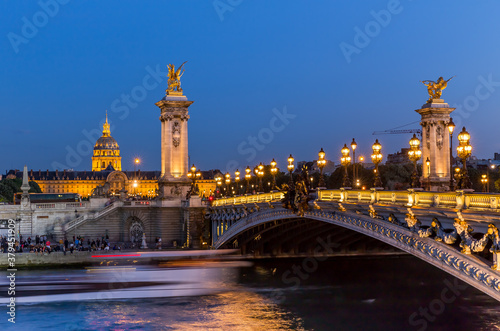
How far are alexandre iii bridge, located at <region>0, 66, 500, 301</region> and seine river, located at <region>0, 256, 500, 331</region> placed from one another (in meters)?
3.77

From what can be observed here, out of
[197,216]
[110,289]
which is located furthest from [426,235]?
[197,216]

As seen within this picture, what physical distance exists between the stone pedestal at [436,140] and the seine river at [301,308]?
1004 centimetres

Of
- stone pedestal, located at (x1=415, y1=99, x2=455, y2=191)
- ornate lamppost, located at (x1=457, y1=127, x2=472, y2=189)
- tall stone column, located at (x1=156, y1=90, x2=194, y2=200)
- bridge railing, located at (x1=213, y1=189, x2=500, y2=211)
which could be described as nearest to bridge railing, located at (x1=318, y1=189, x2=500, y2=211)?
bridge railing, located at (x1=213, y1=189, x2=500, y2=211)

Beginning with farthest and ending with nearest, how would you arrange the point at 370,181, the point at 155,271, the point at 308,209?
the point at 370,181 → the point at 155,271 → the point at 308,209

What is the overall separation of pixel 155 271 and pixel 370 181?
45.2 metres

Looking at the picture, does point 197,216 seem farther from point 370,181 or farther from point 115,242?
point 370,181

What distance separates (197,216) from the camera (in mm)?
72250

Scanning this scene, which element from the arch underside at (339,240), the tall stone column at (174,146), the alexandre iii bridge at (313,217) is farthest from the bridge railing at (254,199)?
the tall stone column at (174,146)

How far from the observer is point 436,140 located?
63344mm

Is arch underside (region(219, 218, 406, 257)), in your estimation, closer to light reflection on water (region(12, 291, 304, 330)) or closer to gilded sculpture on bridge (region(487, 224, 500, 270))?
light reflection on water (region(12, 291, 304, 330))

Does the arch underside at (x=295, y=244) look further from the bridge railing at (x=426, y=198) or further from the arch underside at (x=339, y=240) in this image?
the bridge railing at (x=426, y=198)

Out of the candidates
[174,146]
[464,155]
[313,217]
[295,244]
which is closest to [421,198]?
[464,155]

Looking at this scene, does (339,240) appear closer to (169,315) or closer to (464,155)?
(169,315)

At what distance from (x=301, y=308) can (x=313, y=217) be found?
5303mm
